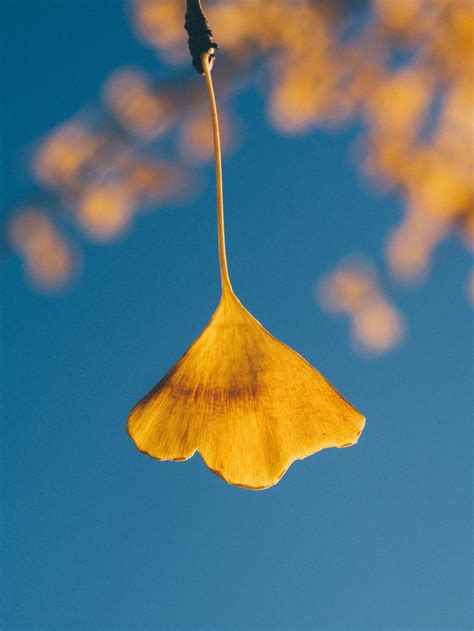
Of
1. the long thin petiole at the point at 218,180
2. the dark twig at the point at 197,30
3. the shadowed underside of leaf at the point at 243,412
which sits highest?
the dark twig at the point at 197,30

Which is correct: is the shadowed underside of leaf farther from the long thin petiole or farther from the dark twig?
the dark twig

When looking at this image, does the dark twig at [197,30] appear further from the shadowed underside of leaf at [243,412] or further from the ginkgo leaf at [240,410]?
the shadowed underside of leaf at [243,412]

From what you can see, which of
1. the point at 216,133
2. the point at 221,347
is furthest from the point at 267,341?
the point at 216,133

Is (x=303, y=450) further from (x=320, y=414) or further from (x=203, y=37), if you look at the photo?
(x=203, y=37)

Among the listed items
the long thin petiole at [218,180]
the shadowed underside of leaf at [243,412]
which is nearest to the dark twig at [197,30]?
the long thin petiole at [218,180]

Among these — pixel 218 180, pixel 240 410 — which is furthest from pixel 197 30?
pixel 240 410

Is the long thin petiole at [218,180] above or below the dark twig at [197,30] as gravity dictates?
below

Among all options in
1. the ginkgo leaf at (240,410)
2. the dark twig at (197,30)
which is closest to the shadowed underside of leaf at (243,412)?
the ginkgo leaf at (240,410)

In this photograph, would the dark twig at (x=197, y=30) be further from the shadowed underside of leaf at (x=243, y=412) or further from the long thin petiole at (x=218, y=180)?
the shadowed underside of leaf at (x=243, y=412)
